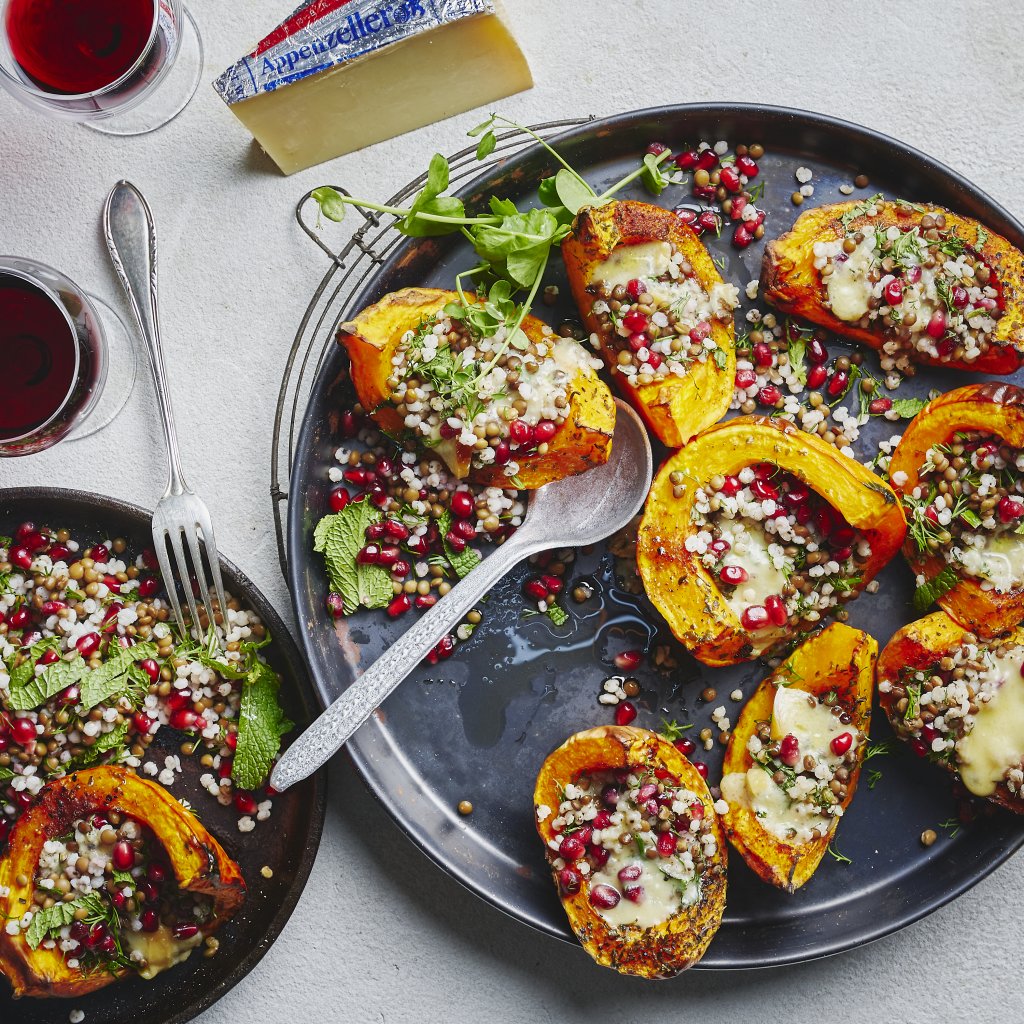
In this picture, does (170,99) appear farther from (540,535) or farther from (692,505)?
(692,505)

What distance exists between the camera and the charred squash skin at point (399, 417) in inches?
91.0

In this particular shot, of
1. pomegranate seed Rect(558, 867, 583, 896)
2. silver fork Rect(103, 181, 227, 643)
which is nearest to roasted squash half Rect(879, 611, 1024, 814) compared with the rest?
pomegranate seed Rect(558, 867, 583, 896)

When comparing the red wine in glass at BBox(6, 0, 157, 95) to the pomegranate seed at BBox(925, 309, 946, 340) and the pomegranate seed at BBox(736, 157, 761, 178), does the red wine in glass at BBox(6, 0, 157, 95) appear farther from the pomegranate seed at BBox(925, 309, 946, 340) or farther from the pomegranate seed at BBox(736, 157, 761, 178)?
the pomegranate seed at BBox(925, 309, 946, 340)

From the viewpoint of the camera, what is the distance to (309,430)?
2430 mm

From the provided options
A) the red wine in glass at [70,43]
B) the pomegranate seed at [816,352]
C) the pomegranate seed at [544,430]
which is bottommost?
the pomegranate seed at [544,430]

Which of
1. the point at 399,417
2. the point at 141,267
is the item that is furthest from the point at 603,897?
the point at 141,267

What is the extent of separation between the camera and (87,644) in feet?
8.07

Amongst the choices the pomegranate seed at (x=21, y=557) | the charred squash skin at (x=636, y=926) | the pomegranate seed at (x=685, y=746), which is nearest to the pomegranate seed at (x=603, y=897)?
the charred squash skin at (x=636, y=926)

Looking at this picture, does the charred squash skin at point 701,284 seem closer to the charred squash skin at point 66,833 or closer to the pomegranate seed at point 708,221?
the pomegranate seed at point 708,221

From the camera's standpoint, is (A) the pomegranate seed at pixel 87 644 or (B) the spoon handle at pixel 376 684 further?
(A) the pomegranate seed at pixel 87 644

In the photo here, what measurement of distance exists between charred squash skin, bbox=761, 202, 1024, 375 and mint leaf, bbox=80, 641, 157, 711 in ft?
6.30

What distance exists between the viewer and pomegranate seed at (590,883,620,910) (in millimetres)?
2252

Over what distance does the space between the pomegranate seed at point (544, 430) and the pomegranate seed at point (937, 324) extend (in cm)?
100

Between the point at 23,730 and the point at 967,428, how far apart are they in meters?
2.54
